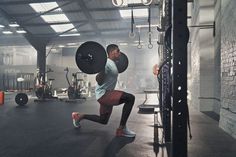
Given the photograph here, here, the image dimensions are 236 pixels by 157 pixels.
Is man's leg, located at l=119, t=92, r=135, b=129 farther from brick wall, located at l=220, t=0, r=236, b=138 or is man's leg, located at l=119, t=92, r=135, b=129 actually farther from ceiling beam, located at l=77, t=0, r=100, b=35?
ceiling beam, located at l=77, t=0, r=100, b=35

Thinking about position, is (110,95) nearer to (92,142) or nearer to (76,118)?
(92,142)

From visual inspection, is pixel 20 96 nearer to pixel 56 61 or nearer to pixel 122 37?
pixel 122 37

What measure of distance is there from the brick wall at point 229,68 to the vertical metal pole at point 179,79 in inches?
82.8

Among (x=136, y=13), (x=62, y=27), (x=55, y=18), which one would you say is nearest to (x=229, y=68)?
(x=136, y=13)

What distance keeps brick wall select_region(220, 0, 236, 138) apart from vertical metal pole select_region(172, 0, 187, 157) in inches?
82.8

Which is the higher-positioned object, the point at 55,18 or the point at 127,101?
the point at 55,18

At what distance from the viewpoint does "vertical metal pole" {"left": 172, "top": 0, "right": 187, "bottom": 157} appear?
1703 mm

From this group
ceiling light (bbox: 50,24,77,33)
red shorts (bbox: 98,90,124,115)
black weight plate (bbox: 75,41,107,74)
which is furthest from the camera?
ceiling light (bbox: 50,24,77,33)

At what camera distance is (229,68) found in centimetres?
380

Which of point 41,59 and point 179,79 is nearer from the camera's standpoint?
point 179,79

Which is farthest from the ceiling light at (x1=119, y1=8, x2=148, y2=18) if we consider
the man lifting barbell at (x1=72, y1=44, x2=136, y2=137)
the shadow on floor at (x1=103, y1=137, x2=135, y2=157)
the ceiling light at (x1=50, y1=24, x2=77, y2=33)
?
the shadow on floor at (x1=103, y1=137, x2=135, y2=157)

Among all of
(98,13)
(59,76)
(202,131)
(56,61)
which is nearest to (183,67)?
(202,131)

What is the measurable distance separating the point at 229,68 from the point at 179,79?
8.05 ft

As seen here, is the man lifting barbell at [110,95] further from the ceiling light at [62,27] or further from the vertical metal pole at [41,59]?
the vertical metal pole at [41,59]
